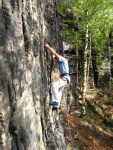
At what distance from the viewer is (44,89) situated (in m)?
7.98

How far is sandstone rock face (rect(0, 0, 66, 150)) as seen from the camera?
475 cm

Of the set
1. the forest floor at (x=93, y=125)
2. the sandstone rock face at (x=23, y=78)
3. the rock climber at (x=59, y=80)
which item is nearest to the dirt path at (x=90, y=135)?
the forest floor at (x=93, y=125)

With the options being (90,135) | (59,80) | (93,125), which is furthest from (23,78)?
(93,125)

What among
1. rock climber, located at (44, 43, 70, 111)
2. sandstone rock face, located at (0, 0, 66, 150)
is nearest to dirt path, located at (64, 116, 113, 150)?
rock climber, located at (44, 43, 70, 111)

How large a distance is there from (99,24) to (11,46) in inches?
507

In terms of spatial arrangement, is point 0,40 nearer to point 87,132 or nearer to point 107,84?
point 87,132

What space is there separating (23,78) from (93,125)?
11.8 metres

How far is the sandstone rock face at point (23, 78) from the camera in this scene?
4.75 meters

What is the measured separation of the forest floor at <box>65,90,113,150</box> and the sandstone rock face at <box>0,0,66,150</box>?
3083 millimetres

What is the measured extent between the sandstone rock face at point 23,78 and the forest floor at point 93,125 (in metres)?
3.08

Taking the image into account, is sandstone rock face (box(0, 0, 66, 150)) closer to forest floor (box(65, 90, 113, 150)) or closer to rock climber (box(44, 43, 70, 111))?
rock climber (box(44, 43, 70, 111))

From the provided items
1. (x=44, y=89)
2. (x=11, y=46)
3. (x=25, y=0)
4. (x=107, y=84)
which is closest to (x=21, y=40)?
(x=11, y=46)

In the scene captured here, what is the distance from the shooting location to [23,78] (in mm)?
5598

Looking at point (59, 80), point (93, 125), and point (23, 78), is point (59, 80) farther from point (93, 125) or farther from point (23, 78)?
point (93, 125)
